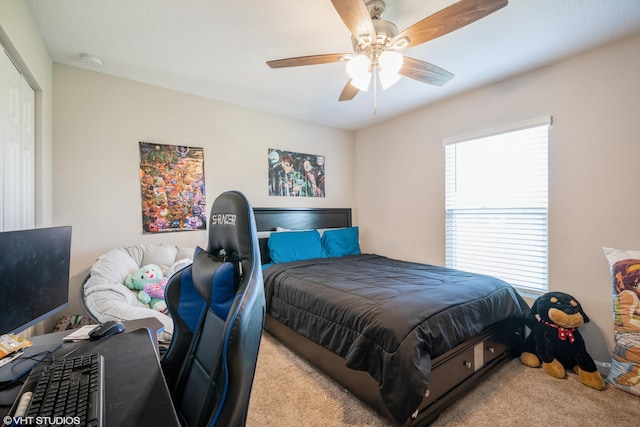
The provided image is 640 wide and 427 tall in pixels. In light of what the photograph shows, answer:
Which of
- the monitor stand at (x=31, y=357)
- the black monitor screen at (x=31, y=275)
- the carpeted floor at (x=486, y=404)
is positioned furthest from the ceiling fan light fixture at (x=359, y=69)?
the carpeted floor at (x=486, y=404)

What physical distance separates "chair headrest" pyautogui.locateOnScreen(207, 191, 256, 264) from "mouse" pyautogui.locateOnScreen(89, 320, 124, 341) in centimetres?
58

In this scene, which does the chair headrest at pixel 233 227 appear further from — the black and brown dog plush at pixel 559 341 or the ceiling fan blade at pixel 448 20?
the black and brown dog plush at pixel 559 341

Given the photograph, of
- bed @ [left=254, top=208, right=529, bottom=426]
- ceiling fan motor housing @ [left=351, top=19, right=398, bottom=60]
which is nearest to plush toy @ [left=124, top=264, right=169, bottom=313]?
bed @ [left=254, top=208, right=529, bottom=426]

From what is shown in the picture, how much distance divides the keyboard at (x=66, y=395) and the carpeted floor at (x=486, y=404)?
3.67 feet

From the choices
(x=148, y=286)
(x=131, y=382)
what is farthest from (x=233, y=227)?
(x=148, y=286)

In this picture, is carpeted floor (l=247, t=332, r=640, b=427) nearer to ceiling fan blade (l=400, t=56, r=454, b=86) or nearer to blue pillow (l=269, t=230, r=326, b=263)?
blue pillow (l=269, t=230, r=326, b=263)

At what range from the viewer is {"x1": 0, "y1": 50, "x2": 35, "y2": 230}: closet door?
1459 millimetres

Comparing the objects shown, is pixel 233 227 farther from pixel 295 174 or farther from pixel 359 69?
pixel 295 174

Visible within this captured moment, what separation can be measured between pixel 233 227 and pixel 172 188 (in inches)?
89.1

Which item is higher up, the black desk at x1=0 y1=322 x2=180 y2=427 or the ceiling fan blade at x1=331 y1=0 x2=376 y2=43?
the ceiling fan blade at x1=331 y1=0 x2=376 y2=43

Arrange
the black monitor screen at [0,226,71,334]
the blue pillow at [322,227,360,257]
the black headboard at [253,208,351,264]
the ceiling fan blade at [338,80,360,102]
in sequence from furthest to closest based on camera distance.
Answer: the blue pillow at [322,227,360,257]
the black headboard at [253,208,351,264]
the ceiling fan blade at [338,80,360,102]
the black monitor screen at [0,226,71,334]

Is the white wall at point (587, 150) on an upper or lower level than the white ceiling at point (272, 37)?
lower

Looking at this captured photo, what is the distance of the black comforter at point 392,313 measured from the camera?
1457 millimetres

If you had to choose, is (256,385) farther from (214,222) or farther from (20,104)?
(20,104)
